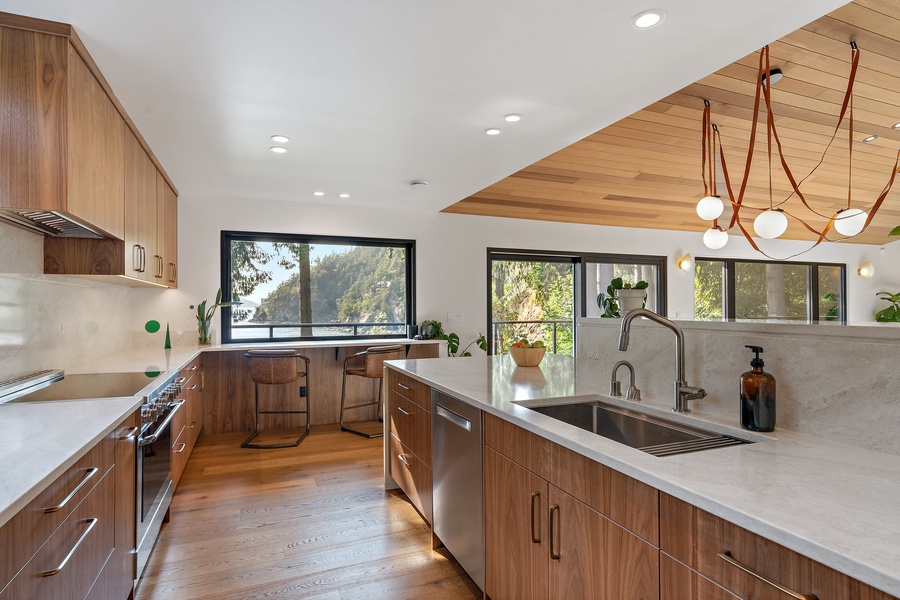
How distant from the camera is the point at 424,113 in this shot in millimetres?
2707

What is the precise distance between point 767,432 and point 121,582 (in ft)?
7.32

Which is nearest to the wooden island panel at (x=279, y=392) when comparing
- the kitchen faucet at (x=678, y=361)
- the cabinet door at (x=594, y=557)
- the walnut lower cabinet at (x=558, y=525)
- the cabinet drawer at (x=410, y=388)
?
the cabinet drawer at (x=410, y=388)

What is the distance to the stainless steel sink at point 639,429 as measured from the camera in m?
1.38

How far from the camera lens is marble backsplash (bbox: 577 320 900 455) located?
1.18 meters

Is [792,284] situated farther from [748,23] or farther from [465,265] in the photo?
[748,23]

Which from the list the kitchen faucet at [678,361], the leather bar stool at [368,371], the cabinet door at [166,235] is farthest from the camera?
the leather bar stool at [368,371]

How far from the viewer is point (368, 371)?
443 centimetres

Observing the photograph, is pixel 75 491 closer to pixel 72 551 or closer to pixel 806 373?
pixel 72 551

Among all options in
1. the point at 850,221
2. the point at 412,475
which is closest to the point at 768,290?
the point at 850,221

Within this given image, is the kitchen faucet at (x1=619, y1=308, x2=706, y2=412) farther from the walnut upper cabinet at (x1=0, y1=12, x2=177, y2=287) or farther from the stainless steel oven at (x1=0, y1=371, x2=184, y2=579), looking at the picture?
the walnut upper cabinet at (x1=0, y1=12, x2=177, y2=287)

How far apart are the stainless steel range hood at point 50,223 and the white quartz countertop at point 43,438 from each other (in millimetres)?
729

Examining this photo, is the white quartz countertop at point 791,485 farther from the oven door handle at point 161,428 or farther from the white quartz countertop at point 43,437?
the oven door handle at point 161,428

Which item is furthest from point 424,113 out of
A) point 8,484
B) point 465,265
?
point 465,265

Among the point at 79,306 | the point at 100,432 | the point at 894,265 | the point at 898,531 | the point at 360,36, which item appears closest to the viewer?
the point at 898,531
